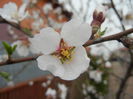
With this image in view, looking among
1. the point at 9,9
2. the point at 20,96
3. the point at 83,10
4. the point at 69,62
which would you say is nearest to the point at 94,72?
the point at 83,10

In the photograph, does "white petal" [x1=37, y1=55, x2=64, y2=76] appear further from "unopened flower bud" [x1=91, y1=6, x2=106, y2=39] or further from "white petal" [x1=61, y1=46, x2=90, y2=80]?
"unopened flower bud" [x1=91, y1=6, x2=106, y2=39]

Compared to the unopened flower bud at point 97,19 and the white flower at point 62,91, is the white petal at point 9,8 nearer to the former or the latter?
the unopened flower bud at point 97,19

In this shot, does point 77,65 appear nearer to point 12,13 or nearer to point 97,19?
point 97,19

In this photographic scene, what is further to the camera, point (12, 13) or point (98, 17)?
point (12, 13)

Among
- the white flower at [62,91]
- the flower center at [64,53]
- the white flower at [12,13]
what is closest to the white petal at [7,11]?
the white flower at [12,13]

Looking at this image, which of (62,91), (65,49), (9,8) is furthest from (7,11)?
(62,91)

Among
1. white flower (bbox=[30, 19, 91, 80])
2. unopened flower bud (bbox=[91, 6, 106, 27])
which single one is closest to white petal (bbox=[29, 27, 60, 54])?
white flower (bbox=[30, 19, 91, 80])
